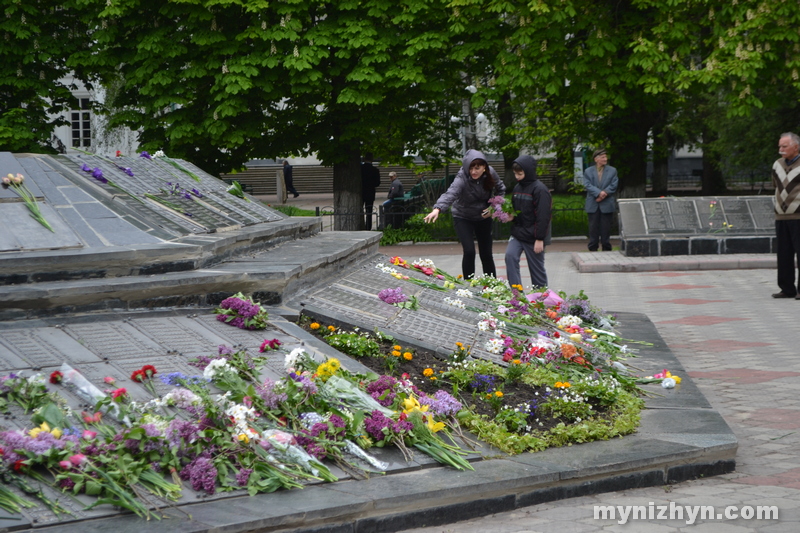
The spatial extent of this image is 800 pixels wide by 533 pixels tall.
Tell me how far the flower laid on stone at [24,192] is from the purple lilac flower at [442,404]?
3260mm

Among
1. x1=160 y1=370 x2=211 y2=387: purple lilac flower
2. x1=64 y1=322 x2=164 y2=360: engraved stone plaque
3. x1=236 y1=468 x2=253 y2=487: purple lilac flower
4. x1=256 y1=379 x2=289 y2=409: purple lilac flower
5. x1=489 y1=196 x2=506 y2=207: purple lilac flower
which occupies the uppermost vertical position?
x1=489 y1=196 x2=506 y2=207: purple lilac flower

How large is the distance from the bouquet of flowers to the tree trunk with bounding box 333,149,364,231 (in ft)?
39.3

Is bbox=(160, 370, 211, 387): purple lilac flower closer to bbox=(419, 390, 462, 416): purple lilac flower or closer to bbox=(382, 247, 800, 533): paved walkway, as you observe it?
bbox=(419, 390, 462, 416): purple lilac flower

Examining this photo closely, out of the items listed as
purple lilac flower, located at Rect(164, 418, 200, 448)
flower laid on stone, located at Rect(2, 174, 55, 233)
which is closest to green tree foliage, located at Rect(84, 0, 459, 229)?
flower laid on stone, located at Rect(2, 174, 55, 233)

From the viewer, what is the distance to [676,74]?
18.8 m

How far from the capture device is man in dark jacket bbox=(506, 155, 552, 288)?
10.4m

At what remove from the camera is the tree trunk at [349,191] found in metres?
22.2

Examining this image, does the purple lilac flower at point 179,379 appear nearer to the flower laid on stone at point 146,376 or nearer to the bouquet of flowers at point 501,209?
the flower laid on stone at point 146,376

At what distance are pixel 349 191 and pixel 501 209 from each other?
1279 cm

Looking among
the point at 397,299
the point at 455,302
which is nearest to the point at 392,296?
the point at 397,299

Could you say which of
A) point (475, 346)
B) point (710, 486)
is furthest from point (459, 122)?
point (710, 486)

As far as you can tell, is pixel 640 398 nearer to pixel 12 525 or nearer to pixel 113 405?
pixel 113 405

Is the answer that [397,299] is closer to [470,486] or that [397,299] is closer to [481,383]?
[481,383]

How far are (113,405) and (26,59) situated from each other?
712 inches
